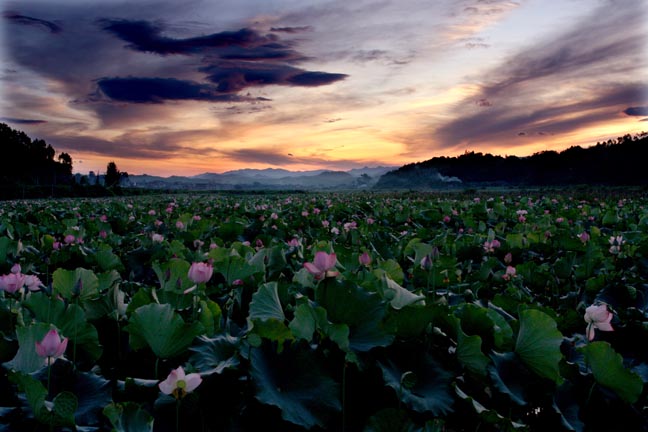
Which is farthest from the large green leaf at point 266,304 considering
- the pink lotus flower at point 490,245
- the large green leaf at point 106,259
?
the pink lotus flower at point 490,245

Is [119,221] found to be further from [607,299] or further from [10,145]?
[10,145]

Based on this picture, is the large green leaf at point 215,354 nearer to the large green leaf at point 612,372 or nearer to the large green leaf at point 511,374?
the large green leaf at point 511,374

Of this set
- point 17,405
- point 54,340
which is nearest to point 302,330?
point 54,340

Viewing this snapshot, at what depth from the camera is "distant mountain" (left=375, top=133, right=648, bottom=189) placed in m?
46.0

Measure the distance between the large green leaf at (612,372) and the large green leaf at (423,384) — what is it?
0.44 metres

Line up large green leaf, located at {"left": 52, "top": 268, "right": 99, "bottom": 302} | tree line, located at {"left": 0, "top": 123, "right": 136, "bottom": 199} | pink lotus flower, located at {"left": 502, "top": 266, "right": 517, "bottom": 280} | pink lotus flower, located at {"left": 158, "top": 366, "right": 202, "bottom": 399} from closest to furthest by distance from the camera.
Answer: pink lotus flower, located at {"left": 158, "top": 366, "right": 202, "bottom": 399} < large green leaf, located at {"left": 52, "top": 268, "right": 99, "bottom": 302} < pink lotus flower, located at {"left": 502, "top": 266, "right": 517, "bottom": 280} < tree line, located at {"left": 0, "top": 123, "right": 136, "bottom": 199}

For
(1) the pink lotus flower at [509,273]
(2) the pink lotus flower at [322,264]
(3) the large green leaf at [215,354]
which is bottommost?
(1) the pink lotus flower at [509,273]

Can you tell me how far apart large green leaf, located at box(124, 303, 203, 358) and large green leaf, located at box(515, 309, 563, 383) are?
3.05 feet

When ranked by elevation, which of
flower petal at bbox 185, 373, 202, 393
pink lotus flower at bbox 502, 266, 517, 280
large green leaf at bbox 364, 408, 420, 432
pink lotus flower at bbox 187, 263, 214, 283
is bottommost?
large green leaf at bbox 364, 408, 420, 432

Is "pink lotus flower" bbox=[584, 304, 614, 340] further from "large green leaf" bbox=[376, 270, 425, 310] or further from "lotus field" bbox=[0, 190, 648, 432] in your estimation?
"large green leaf" bbox=[376, 270, 425, 310]

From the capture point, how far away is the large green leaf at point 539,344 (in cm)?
130

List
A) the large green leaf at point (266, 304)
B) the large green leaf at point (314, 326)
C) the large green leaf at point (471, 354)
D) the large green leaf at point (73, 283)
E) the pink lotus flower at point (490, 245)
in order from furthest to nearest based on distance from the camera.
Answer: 1. the pink lotus flower at point (490, 245)
2. the large green leaf at point (73, 283)
3. the large green leaf at point (266, 304)
4. the large green leaf at point (471, 354)
5. the large green leaf at point (314, 326)

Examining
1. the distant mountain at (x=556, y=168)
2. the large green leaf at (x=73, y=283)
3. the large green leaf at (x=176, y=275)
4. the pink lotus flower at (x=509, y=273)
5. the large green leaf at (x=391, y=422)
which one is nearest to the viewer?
the large green leaf at (x=391, y=422)

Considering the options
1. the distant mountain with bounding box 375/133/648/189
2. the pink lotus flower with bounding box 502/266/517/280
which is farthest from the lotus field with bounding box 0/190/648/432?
the distant mountain with bounding box 375/133/648/189
